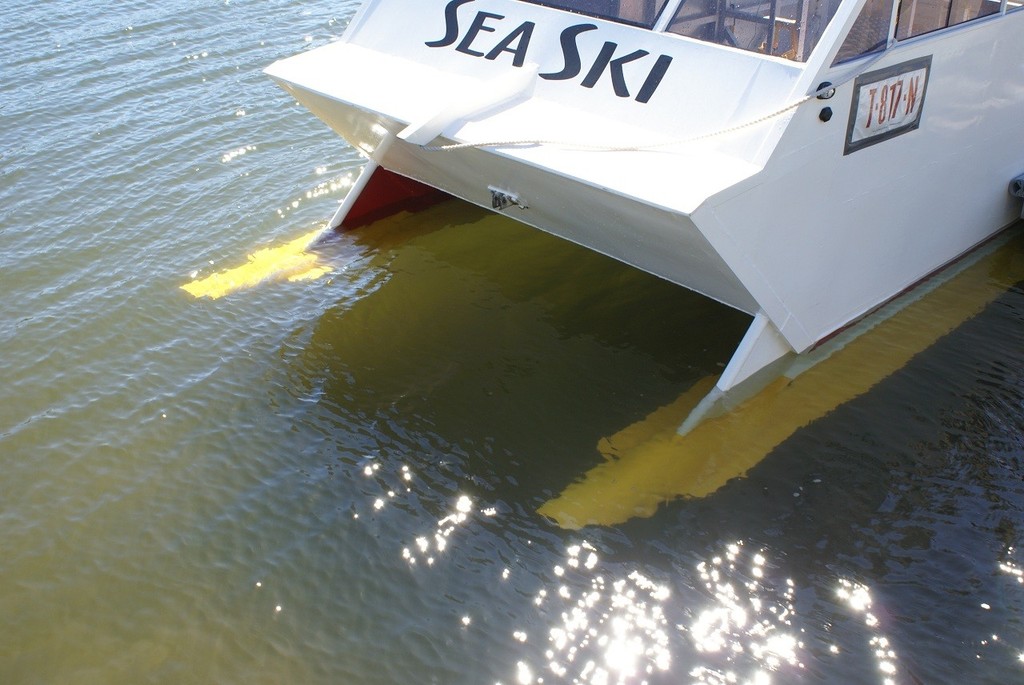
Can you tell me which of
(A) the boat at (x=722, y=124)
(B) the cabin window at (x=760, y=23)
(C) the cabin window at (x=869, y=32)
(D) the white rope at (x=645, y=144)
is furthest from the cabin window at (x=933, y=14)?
(B) the cabin window at (x=760, y=23)

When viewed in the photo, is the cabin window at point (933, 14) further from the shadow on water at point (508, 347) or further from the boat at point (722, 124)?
the shadow on water at point (508, 347)

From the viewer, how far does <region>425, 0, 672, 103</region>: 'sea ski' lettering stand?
6551mm

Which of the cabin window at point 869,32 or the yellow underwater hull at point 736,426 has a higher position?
the cabin window at point 869,32

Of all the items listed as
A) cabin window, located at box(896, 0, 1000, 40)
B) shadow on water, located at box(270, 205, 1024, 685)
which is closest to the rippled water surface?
shadow on water, located at box(270, 205, 1024, 685)

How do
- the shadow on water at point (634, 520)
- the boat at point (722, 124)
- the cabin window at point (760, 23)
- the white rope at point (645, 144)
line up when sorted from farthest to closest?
1. the cabin window at point (760, 23)
2. the boat at point (722, 124)
3. the white rope at point (645, 144)
4. the shadow on water at point (634, 520)

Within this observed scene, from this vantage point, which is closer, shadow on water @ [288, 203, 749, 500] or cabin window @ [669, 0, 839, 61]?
cabin window @ [669, 0, 839, 61]

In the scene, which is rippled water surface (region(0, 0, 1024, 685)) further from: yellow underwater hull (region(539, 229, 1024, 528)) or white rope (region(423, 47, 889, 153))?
white rope (region(423, 47, 889, 153))

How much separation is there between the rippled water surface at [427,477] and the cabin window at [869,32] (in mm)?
2464

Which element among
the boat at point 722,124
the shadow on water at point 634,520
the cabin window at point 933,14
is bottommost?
the shadow on water at point 634,520

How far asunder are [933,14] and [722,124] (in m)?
1.91

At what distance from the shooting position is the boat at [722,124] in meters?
6.04

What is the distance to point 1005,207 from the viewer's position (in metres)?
8.90

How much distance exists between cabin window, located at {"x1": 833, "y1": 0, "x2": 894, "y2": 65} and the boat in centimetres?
1

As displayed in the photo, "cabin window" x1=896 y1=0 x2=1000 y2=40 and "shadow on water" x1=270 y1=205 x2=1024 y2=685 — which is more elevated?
"cabin window" x1=896 y1=0 x2=1000 y2=40
